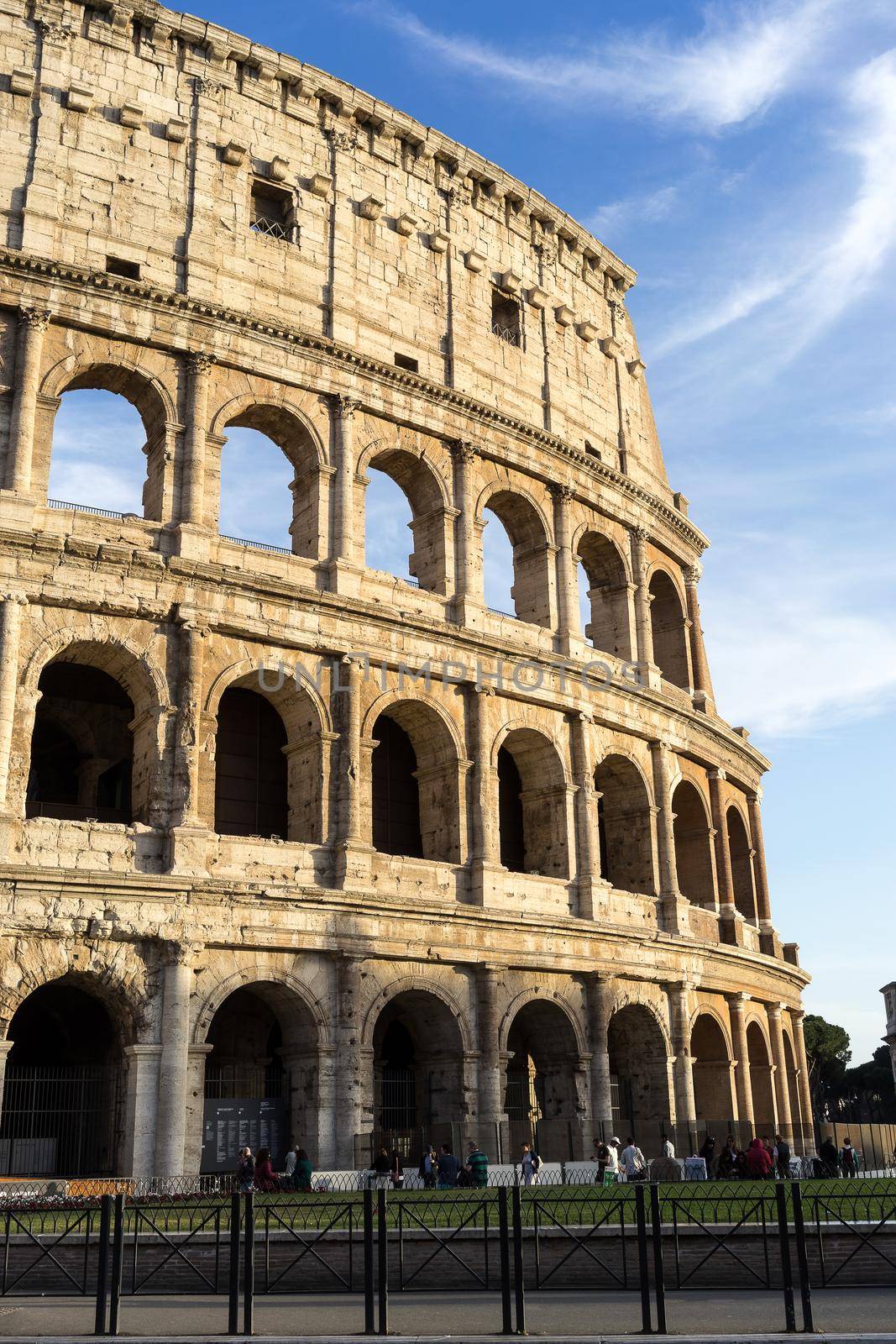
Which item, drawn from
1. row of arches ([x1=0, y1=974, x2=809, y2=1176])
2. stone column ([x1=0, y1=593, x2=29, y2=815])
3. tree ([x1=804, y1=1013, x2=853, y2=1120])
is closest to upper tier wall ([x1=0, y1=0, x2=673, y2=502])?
stone column ([x1=0, y1=593, x2=29, y2=815])

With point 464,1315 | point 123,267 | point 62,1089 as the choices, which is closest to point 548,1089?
point 62,1089

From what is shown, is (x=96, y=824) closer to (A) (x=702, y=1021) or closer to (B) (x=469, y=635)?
(B) (x=469, y=635)

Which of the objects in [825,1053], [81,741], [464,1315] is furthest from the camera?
[825,1053]

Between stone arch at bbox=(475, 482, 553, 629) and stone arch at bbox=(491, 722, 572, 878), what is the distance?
238 centimetres

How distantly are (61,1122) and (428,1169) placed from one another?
5.13m

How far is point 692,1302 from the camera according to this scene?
9.66 m

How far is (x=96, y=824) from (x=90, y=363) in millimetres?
7108

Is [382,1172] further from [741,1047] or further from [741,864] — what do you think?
[741,864]

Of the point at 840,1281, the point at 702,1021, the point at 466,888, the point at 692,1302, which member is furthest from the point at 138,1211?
the point at 702,1021

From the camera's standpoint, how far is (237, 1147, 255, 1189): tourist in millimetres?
16016

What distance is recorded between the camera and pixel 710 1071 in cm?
2555

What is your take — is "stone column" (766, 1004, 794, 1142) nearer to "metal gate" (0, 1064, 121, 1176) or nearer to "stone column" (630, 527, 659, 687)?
"stone column" (630, 527, 659, 687)

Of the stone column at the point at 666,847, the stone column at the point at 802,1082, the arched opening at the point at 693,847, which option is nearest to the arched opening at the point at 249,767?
the stone column at the point at 666,847

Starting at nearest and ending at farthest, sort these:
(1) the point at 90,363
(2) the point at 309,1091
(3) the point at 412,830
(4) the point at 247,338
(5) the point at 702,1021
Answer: (2) the point at 309,1091 → (1) the point at 90,363 → (4) the point at 247,338 → (3) the point at 412,830 → (5) the point at 702,1021
